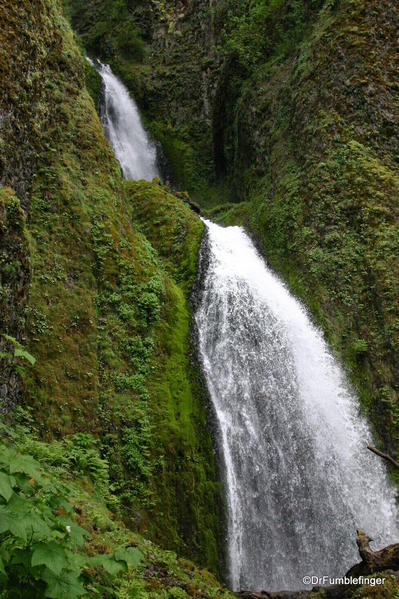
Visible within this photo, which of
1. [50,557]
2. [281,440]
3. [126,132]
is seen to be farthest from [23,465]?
[126,132]

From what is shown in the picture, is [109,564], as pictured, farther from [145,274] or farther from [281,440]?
[145,274]

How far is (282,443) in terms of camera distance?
10.5 meters

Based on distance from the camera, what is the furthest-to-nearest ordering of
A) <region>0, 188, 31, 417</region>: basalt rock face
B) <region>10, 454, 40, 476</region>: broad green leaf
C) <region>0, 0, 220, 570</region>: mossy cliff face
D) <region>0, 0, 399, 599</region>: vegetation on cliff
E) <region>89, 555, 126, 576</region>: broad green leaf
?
1. <region>0, 0, 220, 570</region>: mossy cliff face
2. <region>0, 188, 31, 417</region>: basalt rock face
3. <region>0, 0, 399, 599</region>: vegetation on cliff
4. <region>89, 555, 126, 576</region>: broad green leaf
5. <region>10, 454, 40, 476</region>: broad green leaf

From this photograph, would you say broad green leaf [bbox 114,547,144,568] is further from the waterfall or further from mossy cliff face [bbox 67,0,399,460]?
the waterfall

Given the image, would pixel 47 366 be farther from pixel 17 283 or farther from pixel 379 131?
pixel 379 131

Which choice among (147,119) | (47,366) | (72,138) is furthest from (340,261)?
(147,119)

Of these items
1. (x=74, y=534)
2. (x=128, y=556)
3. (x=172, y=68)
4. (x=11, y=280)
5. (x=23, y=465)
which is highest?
(x=172, y=68)

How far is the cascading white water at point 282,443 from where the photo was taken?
915 cm

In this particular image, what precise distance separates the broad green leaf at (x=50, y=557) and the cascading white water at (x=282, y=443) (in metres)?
7.51

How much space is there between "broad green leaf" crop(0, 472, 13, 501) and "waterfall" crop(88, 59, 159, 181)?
20125mm

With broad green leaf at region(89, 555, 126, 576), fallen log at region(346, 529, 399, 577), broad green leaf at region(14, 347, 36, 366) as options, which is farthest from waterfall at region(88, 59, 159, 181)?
broad green leaf at region(89, 555, 126, 576)

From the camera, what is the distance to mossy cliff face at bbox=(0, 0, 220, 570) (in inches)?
314

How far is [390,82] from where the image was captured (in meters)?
15.7

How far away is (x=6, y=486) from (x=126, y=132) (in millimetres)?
23413
